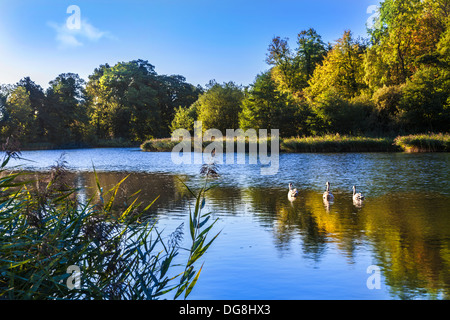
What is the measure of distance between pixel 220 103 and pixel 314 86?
13.0m

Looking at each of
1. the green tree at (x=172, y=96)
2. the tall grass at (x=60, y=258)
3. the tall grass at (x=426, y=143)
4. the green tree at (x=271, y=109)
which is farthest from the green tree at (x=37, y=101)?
the tall grass at (x=60, y=258)

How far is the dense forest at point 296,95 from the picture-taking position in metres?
42.5

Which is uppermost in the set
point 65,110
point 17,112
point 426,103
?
point 65,110

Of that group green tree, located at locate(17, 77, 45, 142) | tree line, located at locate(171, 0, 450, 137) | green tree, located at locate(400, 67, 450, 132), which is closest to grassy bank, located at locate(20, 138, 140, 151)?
green tree, located at locate(17, 77, 45, 142)

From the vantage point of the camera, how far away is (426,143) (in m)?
32.5

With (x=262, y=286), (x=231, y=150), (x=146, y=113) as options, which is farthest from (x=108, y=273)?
(x=146, y=113)

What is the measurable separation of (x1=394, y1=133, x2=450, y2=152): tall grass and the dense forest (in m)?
7.02

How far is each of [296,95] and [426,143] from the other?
23833 mm

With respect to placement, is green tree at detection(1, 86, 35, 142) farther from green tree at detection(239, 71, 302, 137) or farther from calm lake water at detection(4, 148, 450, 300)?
calm lake water at detection(4, 148, 450, 300)

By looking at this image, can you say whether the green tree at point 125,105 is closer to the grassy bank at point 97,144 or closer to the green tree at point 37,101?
the grassy bank at point 97,144

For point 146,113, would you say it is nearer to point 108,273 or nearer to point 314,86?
point 314,86

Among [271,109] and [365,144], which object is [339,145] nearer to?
[365,144]

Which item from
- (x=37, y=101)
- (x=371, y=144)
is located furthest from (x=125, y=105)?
(x=371, y=144)

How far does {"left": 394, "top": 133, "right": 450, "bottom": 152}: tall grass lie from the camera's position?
32062 mm
